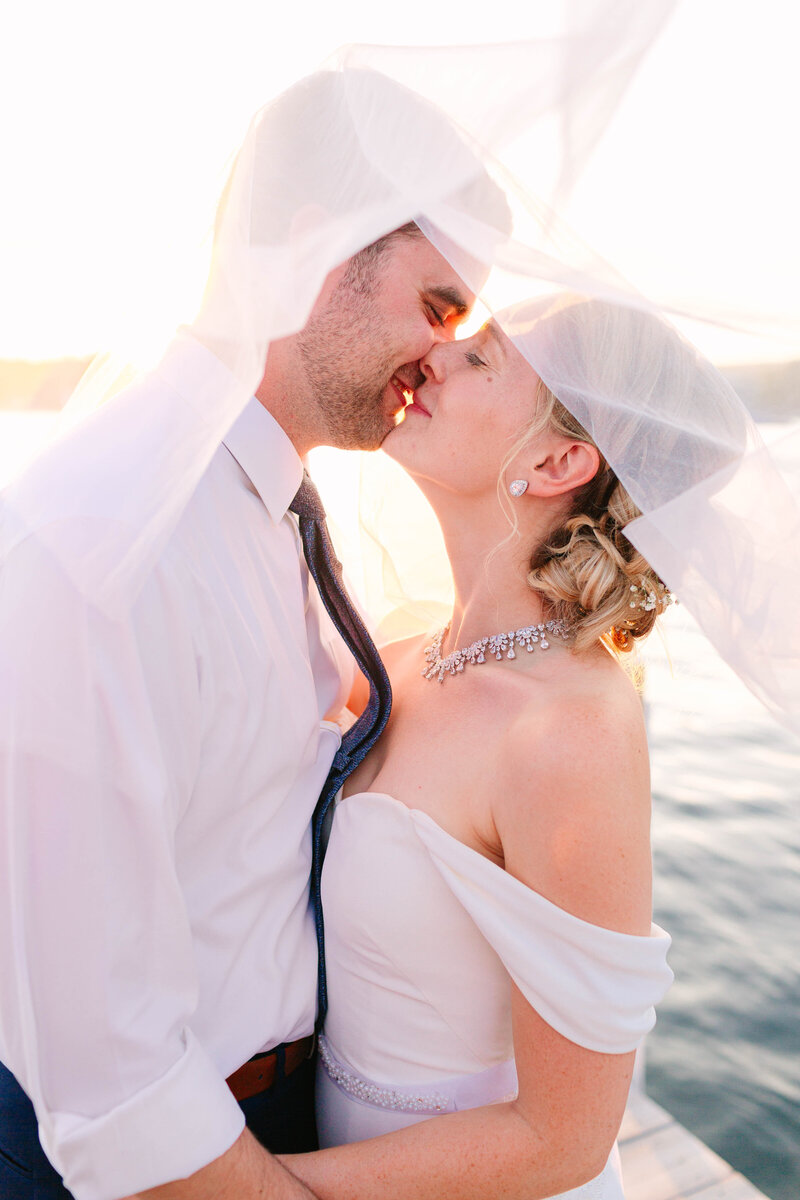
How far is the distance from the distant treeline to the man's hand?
3.74ft

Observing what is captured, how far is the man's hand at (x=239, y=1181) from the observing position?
4.12 feet

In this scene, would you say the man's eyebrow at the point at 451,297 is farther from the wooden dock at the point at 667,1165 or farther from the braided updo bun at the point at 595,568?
the wooden dock at the point at 667,1165

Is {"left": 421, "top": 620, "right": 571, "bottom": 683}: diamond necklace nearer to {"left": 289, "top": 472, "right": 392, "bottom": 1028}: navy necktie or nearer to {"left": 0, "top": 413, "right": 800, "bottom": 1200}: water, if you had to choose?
{"left": 289, "top": 472, "right": 392, "bottom": 1028}: navy necktie

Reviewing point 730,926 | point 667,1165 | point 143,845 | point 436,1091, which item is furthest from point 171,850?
point 730,926

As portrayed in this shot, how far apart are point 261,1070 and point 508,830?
583 mm

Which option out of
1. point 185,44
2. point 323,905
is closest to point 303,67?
point 185,44

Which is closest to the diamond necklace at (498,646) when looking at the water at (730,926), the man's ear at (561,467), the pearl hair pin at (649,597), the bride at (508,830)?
the bride at (508,830)

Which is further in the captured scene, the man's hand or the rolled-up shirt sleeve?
the man's hand

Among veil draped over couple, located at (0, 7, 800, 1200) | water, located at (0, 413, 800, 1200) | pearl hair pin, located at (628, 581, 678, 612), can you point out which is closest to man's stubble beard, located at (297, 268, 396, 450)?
veil draped over couple, located at (0, 7, 800, 1200)

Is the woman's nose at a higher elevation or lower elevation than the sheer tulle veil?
lower

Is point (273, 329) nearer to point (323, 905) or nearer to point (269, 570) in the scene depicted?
point (269, 570)

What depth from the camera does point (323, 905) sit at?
1.61m

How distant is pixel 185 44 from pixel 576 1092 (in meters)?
1.54

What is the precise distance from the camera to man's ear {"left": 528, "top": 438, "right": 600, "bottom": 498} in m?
1.66
